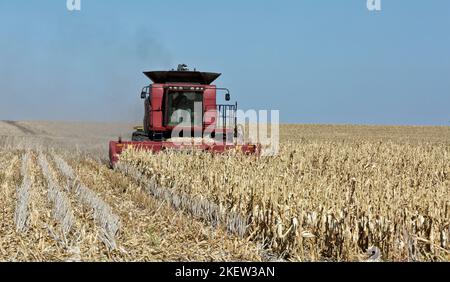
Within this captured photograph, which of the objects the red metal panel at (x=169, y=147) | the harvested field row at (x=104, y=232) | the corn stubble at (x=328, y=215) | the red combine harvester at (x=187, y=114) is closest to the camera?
the corn stubble at (x=328, y=215)

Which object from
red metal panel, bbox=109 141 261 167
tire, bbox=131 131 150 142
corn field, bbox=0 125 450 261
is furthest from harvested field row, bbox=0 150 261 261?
tire, bbox=131 131 150 142

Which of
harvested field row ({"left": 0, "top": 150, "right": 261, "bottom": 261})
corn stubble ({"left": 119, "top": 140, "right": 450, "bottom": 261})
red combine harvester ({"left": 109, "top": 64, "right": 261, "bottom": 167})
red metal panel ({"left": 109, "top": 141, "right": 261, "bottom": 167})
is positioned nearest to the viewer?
corn stubble ({"left": 119, "top": 140, "right": 450, "bottom": 261})

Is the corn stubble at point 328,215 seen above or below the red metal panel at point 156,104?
below

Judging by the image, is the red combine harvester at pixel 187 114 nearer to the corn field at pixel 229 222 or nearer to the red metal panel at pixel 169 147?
the red metal panel at pixel 169 147

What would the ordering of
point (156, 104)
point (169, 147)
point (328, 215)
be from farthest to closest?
1. point (156, 104)
2. point (169, 147)
3. point (328, 215)

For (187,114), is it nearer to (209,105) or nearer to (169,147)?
(209,105)

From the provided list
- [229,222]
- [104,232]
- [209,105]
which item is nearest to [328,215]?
[229,222]

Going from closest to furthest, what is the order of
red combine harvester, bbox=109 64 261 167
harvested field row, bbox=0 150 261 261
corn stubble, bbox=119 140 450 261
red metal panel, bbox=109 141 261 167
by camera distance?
corn stubble, bbox=119 140 450 261 < harvested field row, bbox=0 150 261 261 < red metal panel, bbox=109 141 261 167 < red combine harvester, bbox=109 64 261 167

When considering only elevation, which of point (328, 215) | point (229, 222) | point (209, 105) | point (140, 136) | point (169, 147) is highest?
point (209, 105)

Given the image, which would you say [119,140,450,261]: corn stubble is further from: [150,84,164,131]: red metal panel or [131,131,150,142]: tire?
[131,131,150,142]: tire

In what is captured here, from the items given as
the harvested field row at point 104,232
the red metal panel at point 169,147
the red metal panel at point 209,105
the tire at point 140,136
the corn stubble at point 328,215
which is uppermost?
the red metal panel at point 209,105

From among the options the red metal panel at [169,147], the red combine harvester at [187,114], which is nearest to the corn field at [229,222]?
the red metal panel at [169,147]

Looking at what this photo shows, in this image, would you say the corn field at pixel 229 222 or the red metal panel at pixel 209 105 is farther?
the red metal panel at pixel 209 105
